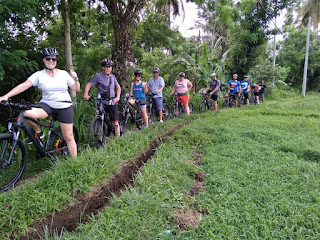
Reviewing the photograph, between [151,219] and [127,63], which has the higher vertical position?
[127,63]

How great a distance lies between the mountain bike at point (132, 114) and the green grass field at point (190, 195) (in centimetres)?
139

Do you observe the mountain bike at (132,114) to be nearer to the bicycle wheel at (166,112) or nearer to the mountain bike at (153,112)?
the mountain bike at (153,112)

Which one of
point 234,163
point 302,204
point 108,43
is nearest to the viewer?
point 302,204

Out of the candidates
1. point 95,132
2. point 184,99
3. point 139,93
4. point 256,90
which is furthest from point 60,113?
point 256,90

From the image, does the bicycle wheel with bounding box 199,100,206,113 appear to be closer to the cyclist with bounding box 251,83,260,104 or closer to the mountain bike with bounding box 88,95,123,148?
the cyclist with bounding box 251,83,260,104

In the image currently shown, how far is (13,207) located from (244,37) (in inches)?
676

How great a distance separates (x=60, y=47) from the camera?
27.6ft

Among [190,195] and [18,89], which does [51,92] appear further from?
[190,195]

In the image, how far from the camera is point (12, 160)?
3.08 metres

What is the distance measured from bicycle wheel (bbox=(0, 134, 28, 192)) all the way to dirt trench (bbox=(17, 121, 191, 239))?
102 centimetres

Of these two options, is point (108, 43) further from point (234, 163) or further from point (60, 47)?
point (234, 163)

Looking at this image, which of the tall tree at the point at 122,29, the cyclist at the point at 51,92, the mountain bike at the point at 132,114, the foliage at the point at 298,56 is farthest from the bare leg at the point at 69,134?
the foliage at the point at 298,56

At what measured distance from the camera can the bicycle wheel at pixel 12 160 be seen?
2992mm

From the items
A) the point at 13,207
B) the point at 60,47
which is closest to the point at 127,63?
the point at 60,47
